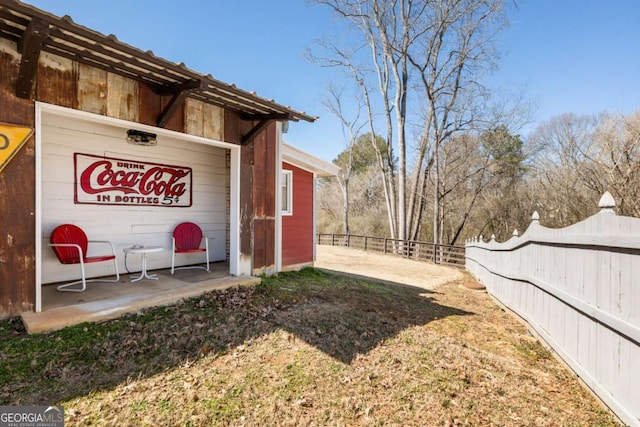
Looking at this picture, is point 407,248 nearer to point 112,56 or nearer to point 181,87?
point 181,87

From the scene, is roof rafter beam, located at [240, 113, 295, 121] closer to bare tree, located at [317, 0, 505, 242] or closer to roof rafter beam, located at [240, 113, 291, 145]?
roof rafter beam, located at [240, 113, 291, 145]

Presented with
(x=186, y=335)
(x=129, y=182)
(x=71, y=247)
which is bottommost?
(x=186, y=335)

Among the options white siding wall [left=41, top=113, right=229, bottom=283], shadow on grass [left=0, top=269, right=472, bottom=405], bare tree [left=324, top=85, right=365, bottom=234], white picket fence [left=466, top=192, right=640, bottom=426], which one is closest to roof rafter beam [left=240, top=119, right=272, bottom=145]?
white siding wall [left=41, top=113, right=229, bottom=283]

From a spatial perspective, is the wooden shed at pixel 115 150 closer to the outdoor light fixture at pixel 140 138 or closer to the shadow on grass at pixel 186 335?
the outdoor light fixture at pixel 140 138

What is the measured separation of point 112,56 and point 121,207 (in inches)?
103

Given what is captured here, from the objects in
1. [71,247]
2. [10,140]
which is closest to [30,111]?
[10,140]

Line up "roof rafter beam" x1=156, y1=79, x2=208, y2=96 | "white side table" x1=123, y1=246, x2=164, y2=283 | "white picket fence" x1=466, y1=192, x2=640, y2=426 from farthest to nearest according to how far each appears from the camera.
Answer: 1. "white side table" x1=123, y1=246, x2=164, y2=283
2. "roof rafter beam" x1=156, y1=79, x2=208, y2=96
3. "white picket fence" x1=466, y1=192, x2=640, y2=426

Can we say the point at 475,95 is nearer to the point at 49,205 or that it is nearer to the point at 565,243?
the point at 565,243

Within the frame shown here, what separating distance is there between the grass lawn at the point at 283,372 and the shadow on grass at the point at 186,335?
0.01m

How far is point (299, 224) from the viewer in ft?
23.0

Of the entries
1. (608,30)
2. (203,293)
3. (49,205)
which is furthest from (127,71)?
(608,30)

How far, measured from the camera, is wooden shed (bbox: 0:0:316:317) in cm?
289

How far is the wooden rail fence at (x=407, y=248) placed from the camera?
40.5ft

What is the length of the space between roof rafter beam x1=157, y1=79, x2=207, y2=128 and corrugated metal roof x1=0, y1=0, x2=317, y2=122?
0.01 meters
